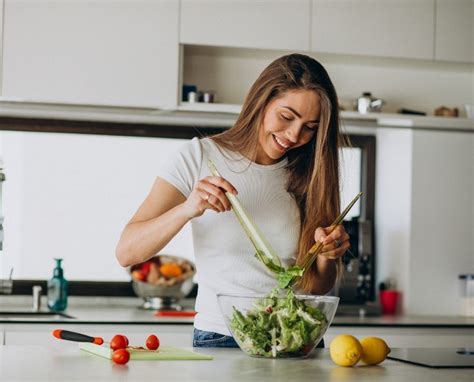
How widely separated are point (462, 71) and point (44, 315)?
2.26m

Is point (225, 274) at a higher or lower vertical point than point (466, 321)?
higher

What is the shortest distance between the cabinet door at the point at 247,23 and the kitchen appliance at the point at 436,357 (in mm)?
1926

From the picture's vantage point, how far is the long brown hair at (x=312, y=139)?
2143mm

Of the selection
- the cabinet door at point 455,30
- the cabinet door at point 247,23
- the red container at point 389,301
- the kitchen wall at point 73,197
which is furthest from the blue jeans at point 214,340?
the cabinet door at point 455,30

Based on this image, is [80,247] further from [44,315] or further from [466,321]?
[466,321]

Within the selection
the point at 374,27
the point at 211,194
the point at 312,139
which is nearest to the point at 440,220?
the point at 374,27

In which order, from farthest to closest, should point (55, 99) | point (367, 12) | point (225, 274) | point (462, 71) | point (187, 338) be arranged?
point (462, 71), point (367, 12), point (55, 99), point (187, 338), point (225, 274)

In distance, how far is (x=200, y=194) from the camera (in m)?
1.83

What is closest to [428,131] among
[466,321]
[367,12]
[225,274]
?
[367,12]

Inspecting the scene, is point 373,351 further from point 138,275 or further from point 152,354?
point 138,275

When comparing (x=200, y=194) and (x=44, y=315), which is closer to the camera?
(x=200, y=194)

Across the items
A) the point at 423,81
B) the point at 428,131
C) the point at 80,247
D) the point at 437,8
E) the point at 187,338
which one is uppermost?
the point at 437,8

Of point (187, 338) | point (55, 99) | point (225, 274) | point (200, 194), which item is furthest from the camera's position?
point (55, 99)

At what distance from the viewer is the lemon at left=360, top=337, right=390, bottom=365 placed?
1781mm
